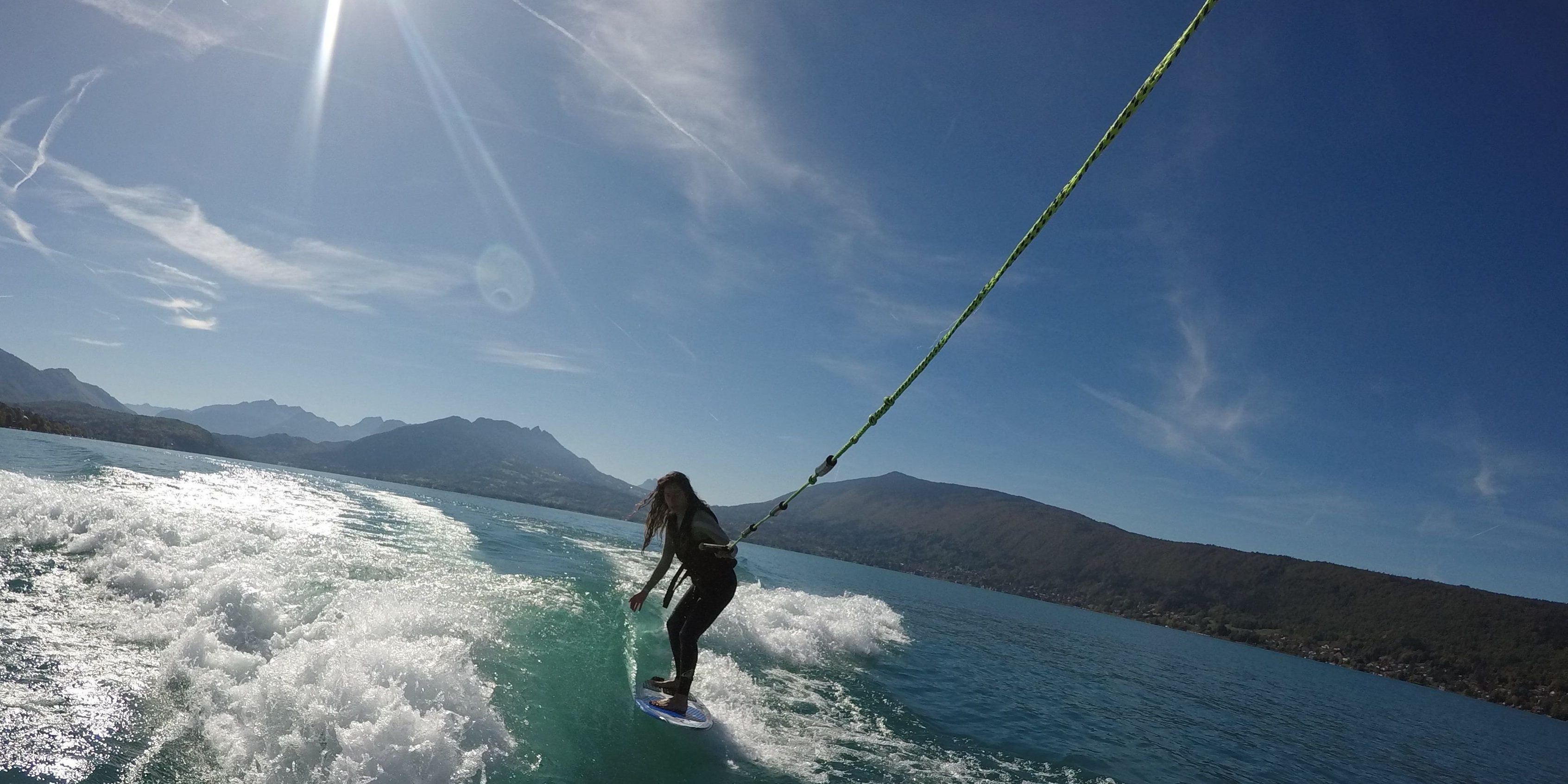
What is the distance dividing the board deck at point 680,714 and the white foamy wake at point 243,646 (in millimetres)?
1968

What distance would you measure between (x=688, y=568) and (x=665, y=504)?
0.89 metres

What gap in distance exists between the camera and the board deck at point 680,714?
8.12 m

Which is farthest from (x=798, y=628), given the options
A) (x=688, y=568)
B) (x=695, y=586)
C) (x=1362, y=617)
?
(x=1362, y=617)

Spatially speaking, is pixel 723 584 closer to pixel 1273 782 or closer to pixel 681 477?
pixel 681 477

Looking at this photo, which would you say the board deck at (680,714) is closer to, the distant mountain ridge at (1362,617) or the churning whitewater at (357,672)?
the churning whitewater at (357,672)

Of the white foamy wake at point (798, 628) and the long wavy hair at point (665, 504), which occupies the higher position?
the long wavy hair at point (665, 504)

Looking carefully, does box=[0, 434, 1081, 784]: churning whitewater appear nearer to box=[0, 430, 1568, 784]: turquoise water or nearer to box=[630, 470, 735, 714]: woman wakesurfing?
box=[0, 430, 1568, 784]: turquoise water

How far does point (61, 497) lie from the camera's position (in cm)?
1388

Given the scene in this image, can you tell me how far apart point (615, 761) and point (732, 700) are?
3379 mm

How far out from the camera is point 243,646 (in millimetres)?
8000

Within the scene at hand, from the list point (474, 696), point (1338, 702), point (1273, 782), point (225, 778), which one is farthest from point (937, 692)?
point (1338, 702)

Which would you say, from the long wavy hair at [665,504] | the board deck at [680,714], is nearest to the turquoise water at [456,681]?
the board deck at [680,714]

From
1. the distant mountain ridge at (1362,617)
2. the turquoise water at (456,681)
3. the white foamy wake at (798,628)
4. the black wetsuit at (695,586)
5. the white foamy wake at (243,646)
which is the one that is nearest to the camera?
the white foamy wake at (243,646)

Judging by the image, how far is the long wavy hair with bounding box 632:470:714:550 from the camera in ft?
27.0
